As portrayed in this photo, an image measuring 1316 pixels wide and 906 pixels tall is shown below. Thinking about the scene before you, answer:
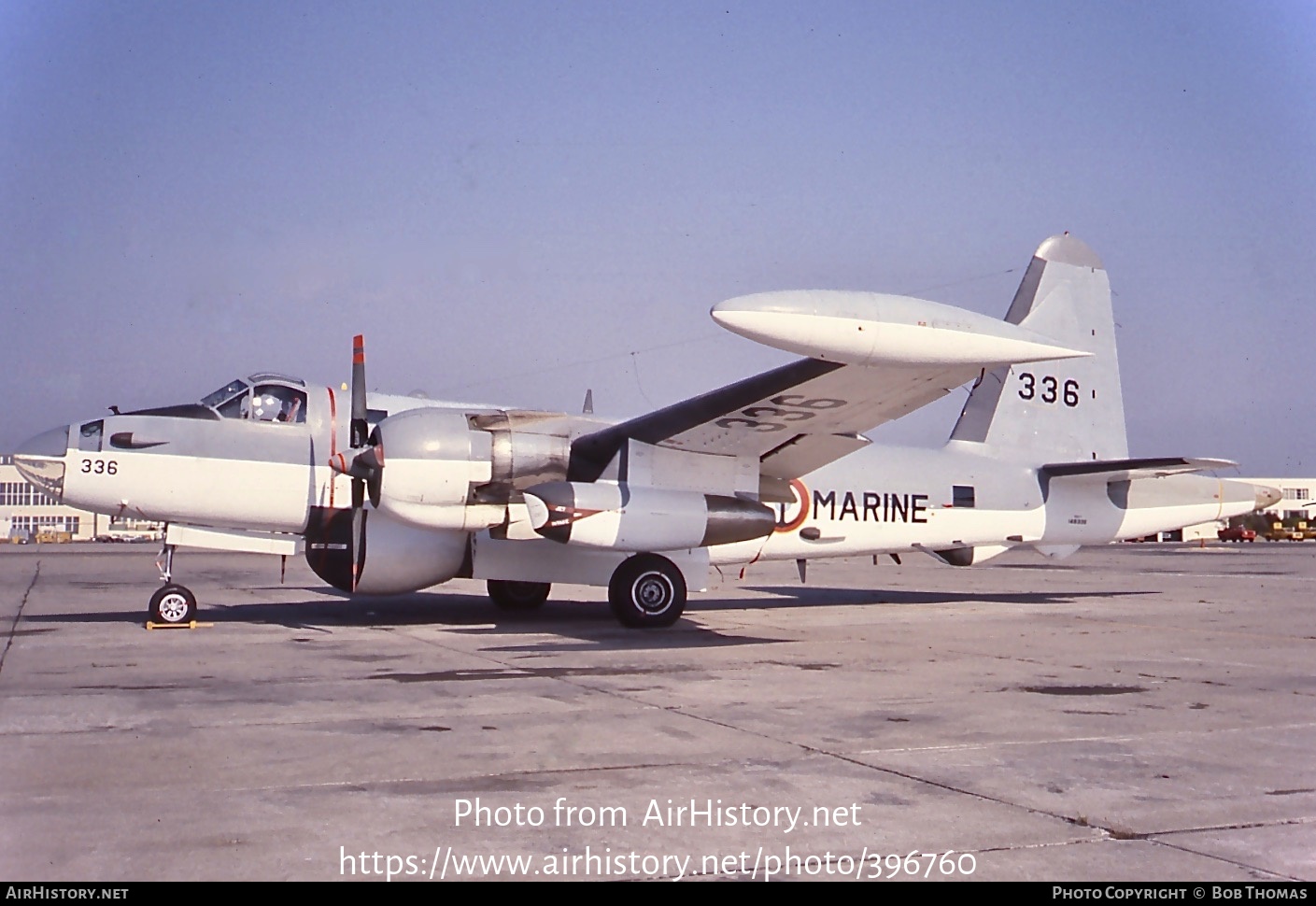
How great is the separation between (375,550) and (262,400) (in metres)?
2.38

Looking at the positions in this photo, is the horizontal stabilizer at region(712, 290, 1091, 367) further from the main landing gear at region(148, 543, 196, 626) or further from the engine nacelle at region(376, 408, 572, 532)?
the main landing gear at region(148, 543, 196, 626)

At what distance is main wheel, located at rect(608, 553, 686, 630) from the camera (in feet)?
45.9

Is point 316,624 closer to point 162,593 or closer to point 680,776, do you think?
point 162,593

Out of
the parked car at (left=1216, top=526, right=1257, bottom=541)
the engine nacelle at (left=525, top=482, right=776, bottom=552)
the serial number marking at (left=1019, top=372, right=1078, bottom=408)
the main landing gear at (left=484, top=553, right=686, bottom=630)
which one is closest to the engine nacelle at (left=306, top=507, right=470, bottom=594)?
the engine nacelle at (left=525, top=482, right=776, bottom=552)

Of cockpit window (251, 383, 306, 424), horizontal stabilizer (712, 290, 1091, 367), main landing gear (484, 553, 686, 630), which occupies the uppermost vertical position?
horizontal stabilizer (712, 290, 1091, 367)

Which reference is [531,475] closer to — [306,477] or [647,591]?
[647,591]

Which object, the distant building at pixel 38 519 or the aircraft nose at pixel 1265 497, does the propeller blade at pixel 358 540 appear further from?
the distant building at pixel 38 519

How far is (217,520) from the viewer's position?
1427 cm

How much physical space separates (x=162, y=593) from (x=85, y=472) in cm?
169

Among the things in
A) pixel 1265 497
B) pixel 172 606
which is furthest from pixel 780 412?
pixel 1265 497

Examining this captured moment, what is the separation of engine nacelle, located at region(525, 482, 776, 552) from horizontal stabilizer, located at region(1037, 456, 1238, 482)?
21.3 ft

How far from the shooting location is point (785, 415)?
13.5 m
